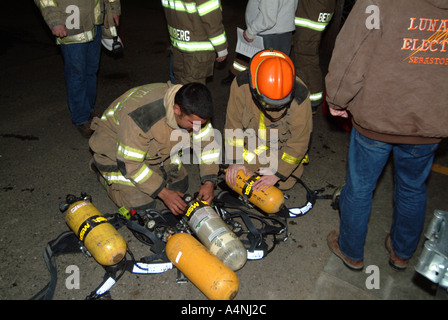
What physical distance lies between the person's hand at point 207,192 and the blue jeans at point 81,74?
2029 mm

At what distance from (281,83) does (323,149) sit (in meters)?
1.91

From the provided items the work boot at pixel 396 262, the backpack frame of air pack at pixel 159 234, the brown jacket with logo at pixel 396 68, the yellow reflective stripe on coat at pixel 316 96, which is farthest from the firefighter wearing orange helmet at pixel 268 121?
the yellow reflective stripe on coat at pixel 316 96

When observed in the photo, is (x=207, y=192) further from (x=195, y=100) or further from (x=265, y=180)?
(x=195, y=100)

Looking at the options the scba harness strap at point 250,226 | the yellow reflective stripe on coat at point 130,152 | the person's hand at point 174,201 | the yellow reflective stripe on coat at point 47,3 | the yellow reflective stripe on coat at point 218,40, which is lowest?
the scba harness strap at point 250,226

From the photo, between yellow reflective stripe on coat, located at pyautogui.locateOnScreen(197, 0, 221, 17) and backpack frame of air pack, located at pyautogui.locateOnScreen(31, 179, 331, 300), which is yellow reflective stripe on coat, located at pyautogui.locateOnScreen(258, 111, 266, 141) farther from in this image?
yellow reflective stripe on coat, located at pyautogui.locateOnScreen(197, 0, 221, 17)

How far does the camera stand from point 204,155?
3.23 metres

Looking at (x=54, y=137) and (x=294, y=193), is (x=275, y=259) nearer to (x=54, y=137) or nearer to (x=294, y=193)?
(x=294, y=193)

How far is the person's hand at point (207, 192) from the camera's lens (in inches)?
120

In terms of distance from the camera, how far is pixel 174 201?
2.91m

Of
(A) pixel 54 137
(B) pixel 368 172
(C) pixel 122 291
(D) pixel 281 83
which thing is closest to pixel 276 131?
(D) pixel 281 83

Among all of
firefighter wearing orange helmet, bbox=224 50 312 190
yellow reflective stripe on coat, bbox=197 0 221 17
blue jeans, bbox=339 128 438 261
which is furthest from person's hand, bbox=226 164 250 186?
yellow reflective stripe on coat, bbox=197 0 221 17

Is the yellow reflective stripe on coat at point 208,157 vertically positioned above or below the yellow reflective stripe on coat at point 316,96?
above

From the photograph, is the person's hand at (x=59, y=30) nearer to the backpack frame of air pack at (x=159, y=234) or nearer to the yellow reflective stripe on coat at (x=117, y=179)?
the yellow reflective stripe on coat at (x=117, y=179)

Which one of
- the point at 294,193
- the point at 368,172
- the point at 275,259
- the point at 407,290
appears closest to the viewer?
the point at 368,172
